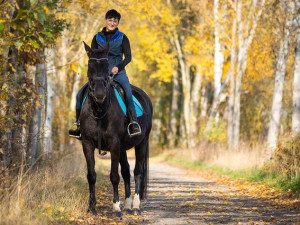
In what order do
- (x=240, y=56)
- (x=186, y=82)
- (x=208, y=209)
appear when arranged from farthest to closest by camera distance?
(x=186, y=82) → (x=240, y=56) → (x=208, y=209)

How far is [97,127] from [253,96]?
27.6 m

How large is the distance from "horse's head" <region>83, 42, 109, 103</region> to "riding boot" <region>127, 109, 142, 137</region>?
49.1 inches

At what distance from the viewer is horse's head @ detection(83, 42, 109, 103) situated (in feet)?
28.6

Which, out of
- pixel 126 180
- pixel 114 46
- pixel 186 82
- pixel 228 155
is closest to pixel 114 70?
pixel 114 46

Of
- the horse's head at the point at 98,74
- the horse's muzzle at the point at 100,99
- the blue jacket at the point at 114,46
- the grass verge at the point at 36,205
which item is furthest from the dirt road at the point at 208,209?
the blue jacket at the point at 114,46

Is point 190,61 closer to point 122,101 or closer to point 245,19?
point 245,19

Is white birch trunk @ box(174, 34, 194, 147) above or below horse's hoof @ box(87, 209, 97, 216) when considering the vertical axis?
above

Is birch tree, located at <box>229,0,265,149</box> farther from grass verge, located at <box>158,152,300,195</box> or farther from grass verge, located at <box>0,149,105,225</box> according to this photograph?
grass verge, located at <box>0,149,105,225</box>

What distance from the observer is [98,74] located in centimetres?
874

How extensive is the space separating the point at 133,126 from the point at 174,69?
2956 cm

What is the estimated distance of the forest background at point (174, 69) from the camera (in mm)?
10742

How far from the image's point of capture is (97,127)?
927 cm

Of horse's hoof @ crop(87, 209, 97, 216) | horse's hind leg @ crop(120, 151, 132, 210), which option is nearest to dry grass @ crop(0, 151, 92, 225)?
horse's hoof @ crop(87, 209, 97, 216)

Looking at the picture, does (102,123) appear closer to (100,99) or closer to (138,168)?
(100,99)
